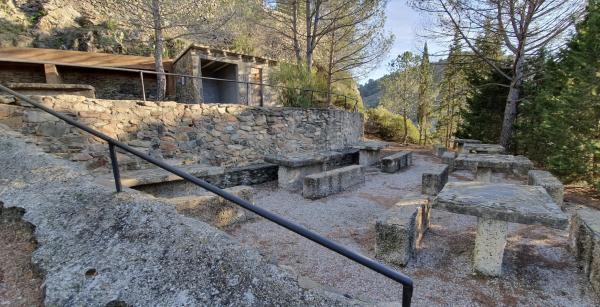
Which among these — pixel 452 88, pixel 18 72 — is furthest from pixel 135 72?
pixel 452 88

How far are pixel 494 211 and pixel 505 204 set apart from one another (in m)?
0.18

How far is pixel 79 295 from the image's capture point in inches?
40.9

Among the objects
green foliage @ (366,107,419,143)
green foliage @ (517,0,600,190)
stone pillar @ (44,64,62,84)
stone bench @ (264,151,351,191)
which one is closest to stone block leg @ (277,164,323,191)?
stone bench @ (264,151,351,191)

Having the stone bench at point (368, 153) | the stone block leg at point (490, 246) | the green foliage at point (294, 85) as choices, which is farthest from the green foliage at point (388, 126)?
the stone block leg at point (490, 246)

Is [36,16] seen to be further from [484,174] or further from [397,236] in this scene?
[484,174]

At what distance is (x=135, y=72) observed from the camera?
9297 mm

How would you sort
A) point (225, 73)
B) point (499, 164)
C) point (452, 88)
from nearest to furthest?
1. point (499, 164)
2. point (225, 73)
3. point (452, 88)

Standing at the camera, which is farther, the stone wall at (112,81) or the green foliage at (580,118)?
the stone wall at (112,81)

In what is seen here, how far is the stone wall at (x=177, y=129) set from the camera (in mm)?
3826

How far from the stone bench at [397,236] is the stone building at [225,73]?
6.89m

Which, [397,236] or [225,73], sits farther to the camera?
[225,73]

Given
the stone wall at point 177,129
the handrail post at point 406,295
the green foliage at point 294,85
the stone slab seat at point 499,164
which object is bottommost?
the stone slab seat at point 499,164

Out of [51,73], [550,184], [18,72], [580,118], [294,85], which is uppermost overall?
[18,72]

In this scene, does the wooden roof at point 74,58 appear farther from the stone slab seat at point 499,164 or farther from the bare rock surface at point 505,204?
the stone slab seat at point 499,164
